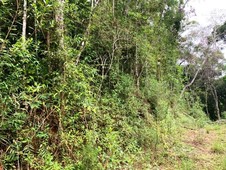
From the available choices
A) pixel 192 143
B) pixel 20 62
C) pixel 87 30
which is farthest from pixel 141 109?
pixel 20 62

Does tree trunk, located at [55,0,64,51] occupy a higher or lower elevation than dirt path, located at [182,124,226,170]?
higher

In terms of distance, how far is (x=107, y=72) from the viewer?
5.15 meters

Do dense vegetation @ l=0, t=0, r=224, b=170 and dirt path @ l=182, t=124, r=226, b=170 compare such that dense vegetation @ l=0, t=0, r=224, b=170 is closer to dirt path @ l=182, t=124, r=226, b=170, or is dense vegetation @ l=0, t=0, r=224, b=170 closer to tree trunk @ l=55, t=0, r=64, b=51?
tree trunk @ l=55, t=0, r=64, b=51

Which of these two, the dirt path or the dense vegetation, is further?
the dirt path

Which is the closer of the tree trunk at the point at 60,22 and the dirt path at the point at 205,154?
the tree trunk at the point at 60,22

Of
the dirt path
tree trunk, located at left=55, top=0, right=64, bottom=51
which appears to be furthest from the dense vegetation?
the dirt path

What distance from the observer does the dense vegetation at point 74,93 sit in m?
2.72

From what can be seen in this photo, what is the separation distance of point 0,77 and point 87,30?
2143 mm

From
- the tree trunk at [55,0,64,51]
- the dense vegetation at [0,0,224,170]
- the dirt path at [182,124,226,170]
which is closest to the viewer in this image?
the dense vegetation at [0,0,224,170]

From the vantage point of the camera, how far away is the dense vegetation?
2.72m

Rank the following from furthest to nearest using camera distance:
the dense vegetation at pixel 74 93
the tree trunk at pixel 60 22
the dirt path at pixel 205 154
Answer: the dirt path at pixel 205 154
the tree trunk at pixel 60 22
the dense vegetation at pixel 74 93

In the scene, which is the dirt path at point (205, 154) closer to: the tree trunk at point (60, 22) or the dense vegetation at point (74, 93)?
the dense vegetation at point (74, 93)

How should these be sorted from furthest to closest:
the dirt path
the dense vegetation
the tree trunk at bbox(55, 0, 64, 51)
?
the dirt path < the tree trunk at bbox(55, 0, 64, 51) < the dense vegetation

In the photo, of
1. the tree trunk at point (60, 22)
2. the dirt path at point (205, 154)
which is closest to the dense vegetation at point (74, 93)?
the tree trunk at point (60, 22)
